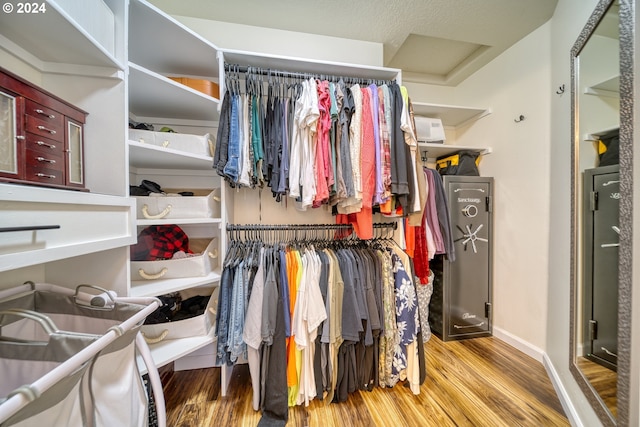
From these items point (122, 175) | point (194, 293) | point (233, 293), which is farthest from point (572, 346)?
point (122, 175)

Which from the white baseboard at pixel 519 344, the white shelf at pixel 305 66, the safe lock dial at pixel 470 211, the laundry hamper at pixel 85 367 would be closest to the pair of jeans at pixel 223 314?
the laundry hamper at pixel 85 367

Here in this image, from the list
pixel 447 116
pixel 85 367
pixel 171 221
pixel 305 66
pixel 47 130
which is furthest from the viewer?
pixel 447 116

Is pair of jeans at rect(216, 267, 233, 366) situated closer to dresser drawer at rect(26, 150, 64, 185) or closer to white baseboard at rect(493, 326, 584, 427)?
dresser drawer at rect(26, 150, 64, 185)

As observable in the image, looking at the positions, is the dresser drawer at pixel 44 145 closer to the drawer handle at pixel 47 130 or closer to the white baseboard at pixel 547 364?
the drawer handle at pixel 47 130

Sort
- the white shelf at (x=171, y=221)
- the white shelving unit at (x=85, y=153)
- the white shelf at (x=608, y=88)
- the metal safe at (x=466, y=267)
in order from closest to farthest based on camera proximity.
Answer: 1. the white shelving unit at (x=85, y=153)
2. the white shelf at (x=608, y=88)
3. the white shelf at (x=171, y=221)
4. the metal safe at (x=466, y=267)

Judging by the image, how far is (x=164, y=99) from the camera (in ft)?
4.35

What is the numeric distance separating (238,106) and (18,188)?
3.29 feet

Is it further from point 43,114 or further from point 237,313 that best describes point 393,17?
point 237,313

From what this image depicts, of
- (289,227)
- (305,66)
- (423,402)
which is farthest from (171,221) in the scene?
(423,402)

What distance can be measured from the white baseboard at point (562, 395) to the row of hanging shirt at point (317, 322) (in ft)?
2.56

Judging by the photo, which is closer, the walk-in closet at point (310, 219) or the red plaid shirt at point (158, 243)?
the walk-in closet at point (310, 219)

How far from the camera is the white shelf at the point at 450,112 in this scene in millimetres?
2047

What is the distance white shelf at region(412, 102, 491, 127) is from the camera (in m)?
2.05

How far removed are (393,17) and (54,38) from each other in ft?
6.39
